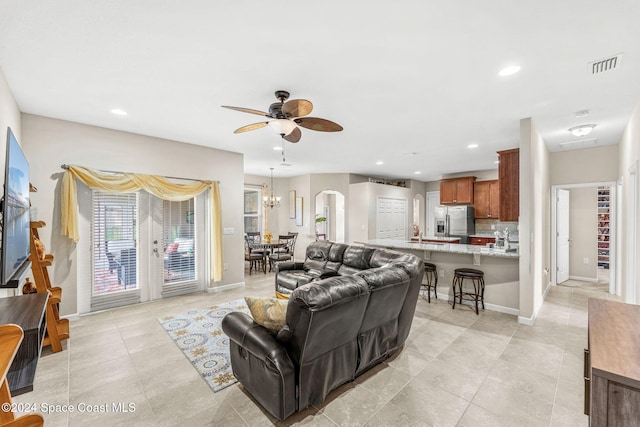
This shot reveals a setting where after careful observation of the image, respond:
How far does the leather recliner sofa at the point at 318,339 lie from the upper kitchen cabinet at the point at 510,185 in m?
Result: 2.60

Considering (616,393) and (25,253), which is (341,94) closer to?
(616,393)

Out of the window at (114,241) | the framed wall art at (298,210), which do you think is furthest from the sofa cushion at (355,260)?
the framed wall art at (298,210)

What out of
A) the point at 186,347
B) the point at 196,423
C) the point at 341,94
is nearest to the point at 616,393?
the point at 196,423

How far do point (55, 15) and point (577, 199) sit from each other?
852 cm

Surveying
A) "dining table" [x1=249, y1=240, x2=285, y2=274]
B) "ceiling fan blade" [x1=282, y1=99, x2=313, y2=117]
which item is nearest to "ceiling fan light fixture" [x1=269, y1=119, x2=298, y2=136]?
"ceiling fan blade" [x1=282, y1=99, x2=313, y2=117]

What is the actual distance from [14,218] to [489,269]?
536 centimetres

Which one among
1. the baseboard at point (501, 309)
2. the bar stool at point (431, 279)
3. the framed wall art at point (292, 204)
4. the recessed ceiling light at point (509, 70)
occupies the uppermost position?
the recessed ceiling light at point (509, 70)

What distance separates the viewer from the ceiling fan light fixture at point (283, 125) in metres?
2.80

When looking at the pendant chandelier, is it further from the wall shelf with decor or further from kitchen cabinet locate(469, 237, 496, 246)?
the wall shelf with decor

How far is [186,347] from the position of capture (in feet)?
10.1

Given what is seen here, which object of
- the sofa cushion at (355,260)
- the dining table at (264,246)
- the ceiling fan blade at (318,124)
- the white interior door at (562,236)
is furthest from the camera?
the dining table at (264,246)

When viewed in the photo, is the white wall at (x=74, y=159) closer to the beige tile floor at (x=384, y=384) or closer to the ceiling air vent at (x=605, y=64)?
the beige tile floor at (x=384, y=384)

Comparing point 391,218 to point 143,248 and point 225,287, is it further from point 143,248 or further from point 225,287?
point 143,248

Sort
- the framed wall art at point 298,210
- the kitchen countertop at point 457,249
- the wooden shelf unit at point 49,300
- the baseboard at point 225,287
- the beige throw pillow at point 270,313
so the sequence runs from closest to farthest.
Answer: the beige throw pillow at point 270,313 → the wooden shelf unit at point 49,300 → the kitchen countertop at point 457,249 → the baseboard at point 225,287 → the framed wall art at point 298,210
